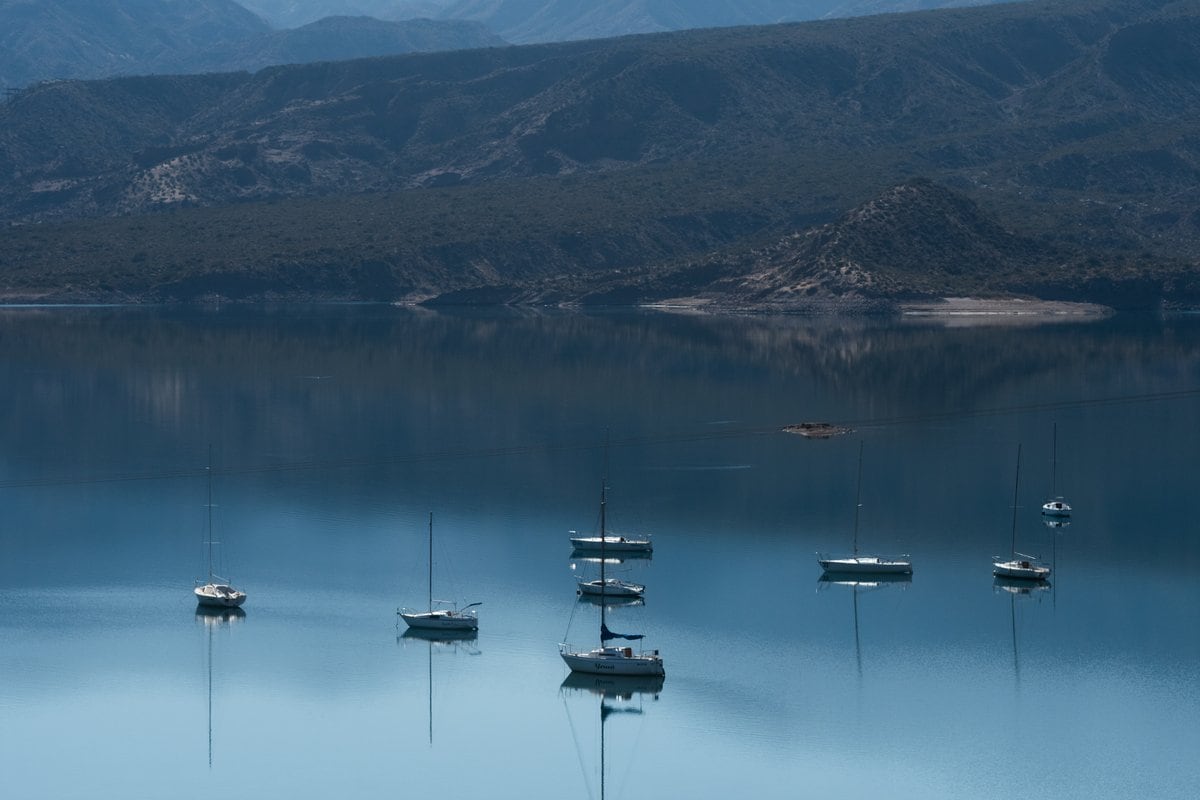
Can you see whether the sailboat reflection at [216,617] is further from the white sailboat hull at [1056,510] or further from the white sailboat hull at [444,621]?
the white sailboat hull at [1056,510]

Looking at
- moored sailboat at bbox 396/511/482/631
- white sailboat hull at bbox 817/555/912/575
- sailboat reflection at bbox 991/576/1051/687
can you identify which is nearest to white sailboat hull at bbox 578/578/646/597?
moored sailboat at bbox 396/511/482/631

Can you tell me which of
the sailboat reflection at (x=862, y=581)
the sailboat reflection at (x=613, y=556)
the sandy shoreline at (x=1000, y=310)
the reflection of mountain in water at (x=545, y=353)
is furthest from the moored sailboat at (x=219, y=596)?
the sandy shoreline at (x=1000, y=310)

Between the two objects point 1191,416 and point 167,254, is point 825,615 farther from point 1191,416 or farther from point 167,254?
point 167,254

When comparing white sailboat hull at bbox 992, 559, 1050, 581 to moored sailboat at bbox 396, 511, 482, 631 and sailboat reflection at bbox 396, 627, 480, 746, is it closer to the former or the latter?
moored sailboat at bbox 396, 511, 482, 631

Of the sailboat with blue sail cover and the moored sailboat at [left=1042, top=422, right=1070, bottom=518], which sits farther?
the moored sailboat at [left=1042, top=422, right=1070, bottom=518]

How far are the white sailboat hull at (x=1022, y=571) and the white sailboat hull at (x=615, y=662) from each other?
1460 cm

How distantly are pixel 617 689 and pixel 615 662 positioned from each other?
700 mm

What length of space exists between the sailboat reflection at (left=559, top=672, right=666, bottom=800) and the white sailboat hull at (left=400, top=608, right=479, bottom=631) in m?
4.65

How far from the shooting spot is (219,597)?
51.8m

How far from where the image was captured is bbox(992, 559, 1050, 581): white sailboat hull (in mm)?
55594

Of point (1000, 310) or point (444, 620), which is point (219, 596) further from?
point (1000, 310)

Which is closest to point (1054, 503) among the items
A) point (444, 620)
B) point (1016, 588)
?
point (1016, 588)

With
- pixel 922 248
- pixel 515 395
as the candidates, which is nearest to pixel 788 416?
pixel 515 395

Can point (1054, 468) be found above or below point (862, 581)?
above
